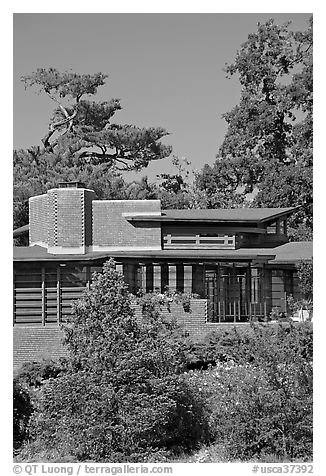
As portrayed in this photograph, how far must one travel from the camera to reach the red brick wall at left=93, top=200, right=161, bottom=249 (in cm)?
1691

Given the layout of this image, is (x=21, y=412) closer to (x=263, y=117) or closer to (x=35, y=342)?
(x=35, y=342)

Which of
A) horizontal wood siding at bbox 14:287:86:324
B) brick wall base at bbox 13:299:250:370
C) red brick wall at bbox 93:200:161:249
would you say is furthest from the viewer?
red brick wall at bbox 93:200:161:249

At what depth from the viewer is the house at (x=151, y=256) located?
50.8 ft

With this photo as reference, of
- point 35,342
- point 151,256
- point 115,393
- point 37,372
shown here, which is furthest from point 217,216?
point 115,393

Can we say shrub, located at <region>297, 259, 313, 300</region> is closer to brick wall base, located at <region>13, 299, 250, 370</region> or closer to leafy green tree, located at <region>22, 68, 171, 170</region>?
brick wall base, located at <region>13, 299, 250, 370</region>

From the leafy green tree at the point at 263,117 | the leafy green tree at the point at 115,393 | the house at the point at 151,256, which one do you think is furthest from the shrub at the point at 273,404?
the leafy green tree at the point at 263,117

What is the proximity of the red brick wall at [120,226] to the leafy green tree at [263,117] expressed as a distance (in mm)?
5478

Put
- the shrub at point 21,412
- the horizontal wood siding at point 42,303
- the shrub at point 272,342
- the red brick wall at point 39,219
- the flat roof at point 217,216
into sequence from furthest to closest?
the red brick wall at point 39,219 → the flat roof at point 217,216 → the horizontal wood siding at point 42,303 → the shrub at point 21,412 → the shrub at point 272,342

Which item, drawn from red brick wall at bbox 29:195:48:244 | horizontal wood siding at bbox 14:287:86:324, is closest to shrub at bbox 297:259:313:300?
horizontal wood siding at bbox 14:287:86:324

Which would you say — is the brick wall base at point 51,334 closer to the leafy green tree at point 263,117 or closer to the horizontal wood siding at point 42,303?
the horizontal wood siding at point 42,303

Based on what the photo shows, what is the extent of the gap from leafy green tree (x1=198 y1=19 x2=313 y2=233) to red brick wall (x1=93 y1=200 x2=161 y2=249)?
5.48 m

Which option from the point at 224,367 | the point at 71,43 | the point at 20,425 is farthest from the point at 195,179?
the point at 20,425
